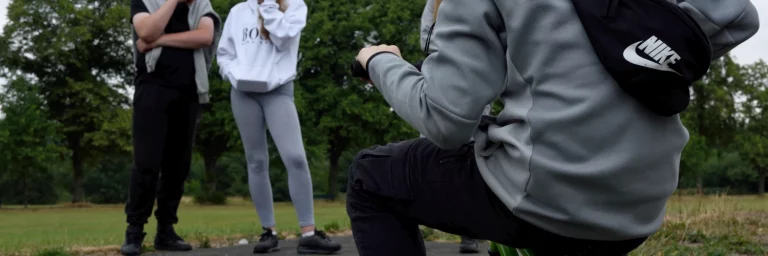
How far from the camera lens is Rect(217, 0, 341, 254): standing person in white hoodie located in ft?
17.9

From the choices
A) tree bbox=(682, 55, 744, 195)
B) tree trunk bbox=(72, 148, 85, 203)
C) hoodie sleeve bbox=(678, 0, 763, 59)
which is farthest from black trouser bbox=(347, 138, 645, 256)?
tree bbox=(682, 55, 744, 195)

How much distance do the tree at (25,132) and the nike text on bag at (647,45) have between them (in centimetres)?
3951

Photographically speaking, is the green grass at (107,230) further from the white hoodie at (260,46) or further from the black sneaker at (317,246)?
the white hoodie at (260,46)

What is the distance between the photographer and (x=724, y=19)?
7.23 feet

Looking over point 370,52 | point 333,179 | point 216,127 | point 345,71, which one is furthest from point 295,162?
point 333,179

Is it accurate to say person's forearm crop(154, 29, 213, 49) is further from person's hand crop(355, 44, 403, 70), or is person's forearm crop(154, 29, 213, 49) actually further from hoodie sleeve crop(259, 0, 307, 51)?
person's hand crop(355, 44, 403, 70)

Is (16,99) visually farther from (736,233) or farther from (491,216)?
(491,216)

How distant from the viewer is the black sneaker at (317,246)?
534 centimetres

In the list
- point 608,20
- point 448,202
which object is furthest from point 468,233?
point 608,20

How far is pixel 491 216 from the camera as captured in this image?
2176 millimetres

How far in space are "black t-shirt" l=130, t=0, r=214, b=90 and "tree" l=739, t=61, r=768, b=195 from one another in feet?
159

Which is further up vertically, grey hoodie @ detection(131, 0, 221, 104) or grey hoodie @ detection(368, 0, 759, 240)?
grey hoodie @ detection(368, 0, 759, 240)

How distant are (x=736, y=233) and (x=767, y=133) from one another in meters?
48.4

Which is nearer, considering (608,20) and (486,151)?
(608,20)
